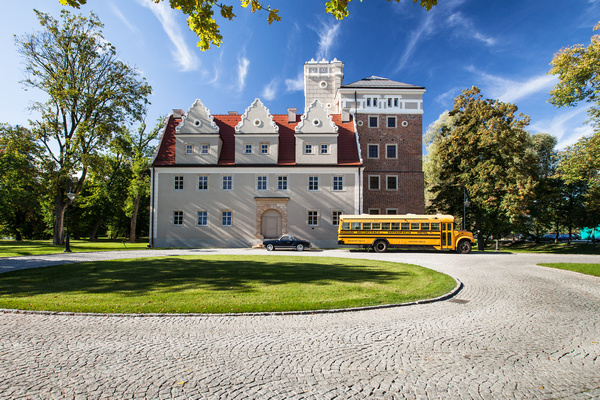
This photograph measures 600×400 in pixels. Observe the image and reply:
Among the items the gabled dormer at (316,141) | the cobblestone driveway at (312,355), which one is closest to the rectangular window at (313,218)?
the gabled dormer at (316,141)

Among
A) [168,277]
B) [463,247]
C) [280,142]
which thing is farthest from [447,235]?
[168,277]

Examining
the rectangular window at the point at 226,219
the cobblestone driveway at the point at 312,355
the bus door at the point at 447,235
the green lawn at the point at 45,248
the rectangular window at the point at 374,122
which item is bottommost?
the green lawn at the point at 45,248

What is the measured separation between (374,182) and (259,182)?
12199 millimetres

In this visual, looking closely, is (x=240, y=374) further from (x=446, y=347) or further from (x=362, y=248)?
(x=362, y=248)

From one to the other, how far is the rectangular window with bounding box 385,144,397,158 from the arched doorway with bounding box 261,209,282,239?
1368 cm

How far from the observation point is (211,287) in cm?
1045

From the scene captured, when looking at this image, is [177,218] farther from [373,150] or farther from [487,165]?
[487,165]

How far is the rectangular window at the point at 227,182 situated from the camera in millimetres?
32094

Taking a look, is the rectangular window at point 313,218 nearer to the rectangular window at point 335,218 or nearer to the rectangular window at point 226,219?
the rectangular window at point 335,218

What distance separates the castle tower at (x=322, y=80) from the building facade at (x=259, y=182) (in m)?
9.02

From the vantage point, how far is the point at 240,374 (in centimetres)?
443

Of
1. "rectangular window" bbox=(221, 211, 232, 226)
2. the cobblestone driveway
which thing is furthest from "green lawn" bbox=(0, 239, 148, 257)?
the cobblestone driveway

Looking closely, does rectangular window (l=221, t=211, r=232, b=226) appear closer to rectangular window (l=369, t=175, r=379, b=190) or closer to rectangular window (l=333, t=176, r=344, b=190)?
rectangular window (l=333, t=176, r=344, b=190)

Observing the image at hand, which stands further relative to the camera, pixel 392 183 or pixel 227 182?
pixel 392 183
